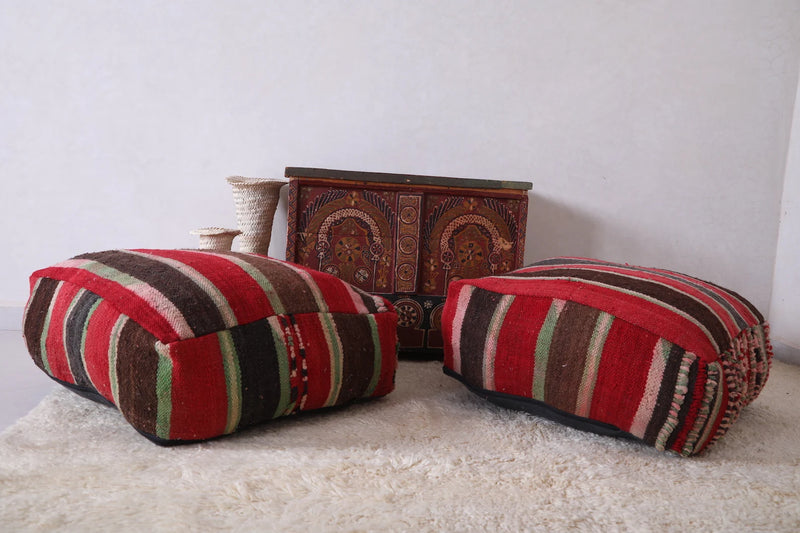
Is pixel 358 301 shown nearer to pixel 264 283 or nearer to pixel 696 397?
pixel 264 283

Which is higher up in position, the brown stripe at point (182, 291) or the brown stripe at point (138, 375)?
the brown stripe at point (182, 291)

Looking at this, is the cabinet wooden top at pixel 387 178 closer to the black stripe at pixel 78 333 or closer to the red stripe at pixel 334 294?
the red stripe at pixel 334 294

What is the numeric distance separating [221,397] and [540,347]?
0.76 metres

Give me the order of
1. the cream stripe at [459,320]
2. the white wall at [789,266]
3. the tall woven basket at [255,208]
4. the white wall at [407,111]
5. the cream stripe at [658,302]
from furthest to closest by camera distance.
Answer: the white wall at [789,266] < the white wall at [407,111] < the tall woven basket at [255,208] < the cream stripe at [459,320] < the cream stripe at [658,302]

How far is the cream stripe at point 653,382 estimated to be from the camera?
1.39 m

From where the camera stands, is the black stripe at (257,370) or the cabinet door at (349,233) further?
the cabinet door at (349,233)

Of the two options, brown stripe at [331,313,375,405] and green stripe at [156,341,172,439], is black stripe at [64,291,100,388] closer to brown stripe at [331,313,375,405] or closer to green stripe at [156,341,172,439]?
green stripe at [156,341,172,439]

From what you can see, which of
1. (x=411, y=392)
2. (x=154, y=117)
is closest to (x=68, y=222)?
(x=154, y=117)

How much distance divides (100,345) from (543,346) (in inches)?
40.3

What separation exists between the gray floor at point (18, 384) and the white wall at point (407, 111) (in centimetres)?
64

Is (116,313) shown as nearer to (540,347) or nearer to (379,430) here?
(379,430)

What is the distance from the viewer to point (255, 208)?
2.52 meters

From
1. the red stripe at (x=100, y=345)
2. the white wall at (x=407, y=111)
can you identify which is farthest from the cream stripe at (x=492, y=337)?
the white wall at (x=407, y=111)

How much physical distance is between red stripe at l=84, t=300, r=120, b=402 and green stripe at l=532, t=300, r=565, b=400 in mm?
978
